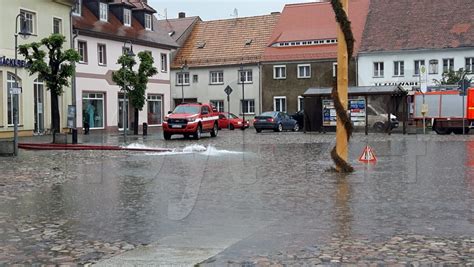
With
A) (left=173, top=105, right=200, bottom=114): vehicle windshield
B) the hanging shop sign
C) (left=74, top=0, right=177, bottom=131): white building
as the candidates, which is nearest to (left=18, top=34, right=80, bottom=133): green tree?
the hanging shop sign

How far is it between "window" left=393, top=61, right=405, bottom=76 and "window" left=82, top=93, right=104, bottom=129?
2552 centimetres

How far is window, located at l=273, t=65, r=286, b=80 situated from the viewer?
2227 inches

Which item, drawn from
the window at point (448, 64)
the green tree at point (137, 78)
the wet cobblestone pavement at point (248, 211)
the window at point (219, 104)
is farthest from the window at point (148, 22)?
the wet cobblestone pavement at point (248, 211)

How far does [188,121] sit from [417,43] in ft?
91.7

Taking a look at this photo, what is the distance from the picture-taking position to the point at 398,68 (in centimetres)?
5369

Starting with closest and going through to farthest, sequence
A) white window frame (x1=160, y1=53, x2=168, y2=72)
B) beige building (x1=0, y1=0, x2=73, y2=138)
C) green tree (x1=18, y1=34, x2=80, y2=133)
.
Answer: green tree (x1=18, y1=34, x2=80, y2=133) → beige building (x1=0, y1=0, x2=73, y2=138) → white window frame (x1=160, y1=53, x2=168, y2=72)

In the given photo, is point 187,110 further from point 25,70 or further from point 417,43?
point 417,43

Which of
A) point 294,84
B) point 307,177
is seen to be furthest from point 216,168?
point 294,84

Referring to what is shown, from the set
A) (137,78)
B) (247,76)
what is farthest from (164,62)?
(137,78)

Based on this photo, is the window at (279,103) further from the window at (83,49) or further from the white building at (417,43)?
the window at (83,49)

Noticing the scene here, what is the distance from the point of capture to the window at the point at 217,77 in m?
59.2

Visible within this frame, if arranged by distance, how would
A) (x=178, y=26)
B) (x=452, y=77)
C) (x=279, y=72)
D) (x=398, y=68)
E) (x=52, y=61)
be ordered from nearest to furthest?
(x=52, y=61) < (x=452, y=77) < (x=398, y=68) < (x=279, y=72) < (x=178, y=26)

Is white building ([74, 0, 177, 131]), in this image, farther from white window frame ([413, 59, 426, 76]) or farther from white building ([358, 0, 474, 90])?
white window frame ([413, 59, 426, 76])

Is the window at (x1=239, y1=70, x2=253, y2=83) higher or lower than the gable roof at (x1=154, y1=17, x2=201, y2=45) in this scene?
lower
